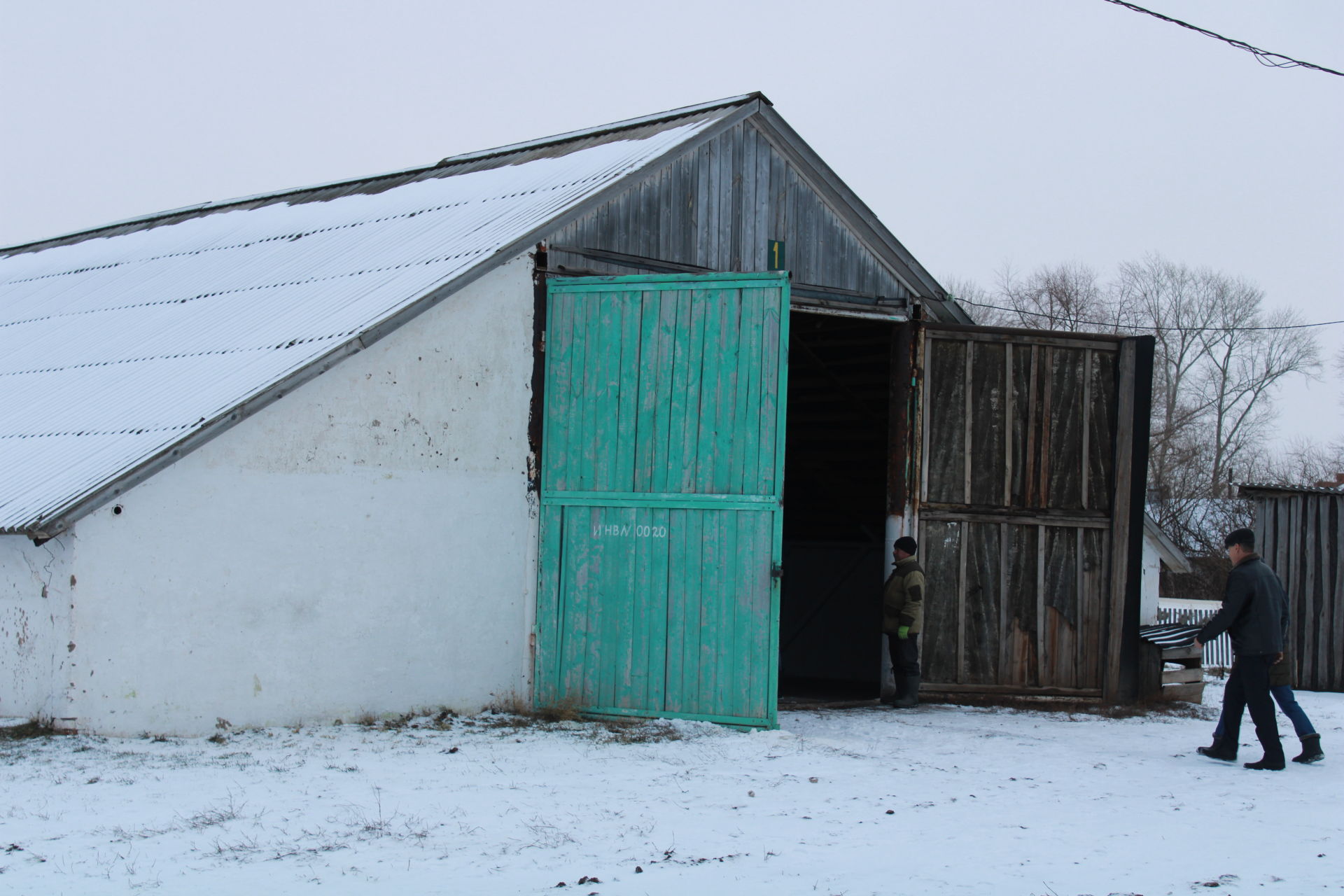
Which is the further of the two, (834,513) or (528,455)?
(834,513)

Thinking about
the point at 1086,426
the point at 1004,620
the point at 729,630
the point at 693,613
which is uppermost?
the point at 1086,426

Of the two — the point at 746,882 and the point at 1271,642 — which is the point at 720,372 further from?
the point at 746,882

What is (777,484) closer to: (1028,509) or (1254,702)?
(1254,702)

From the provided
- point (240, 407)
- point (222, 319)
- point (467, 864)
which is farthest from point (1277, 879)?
point (222, 319)

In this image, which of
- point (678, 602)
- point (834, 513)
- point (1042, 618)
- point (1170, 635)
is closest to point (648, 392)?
point (678, 602)

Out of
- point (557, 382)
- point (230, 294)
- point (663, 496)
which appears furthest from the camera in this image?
point (230, 294)

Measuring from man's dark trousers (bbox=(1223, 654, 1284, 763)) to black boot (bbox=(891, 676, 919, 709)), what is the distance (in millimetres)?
3065

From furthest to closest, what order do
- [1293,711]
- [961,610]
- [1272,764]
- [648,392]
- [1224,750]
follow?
1. [961,610]
2. [648,392]
3. [1224,750]
4. [1293,711]
5. [1272,764]

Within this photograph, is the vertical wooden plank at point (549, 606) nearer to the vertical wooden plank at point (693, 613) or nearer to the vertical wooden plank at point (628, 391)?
the vertical wooden plank at point (628, 391)

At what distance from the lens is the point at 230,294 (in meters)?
11.2

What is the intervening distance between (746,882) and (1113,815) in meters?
2.55

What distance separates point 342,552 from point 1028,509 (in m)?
6.28

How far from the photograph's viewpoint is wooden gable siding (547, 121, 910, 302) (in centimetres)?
1024

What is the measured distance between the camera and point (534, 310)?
32.2ft
